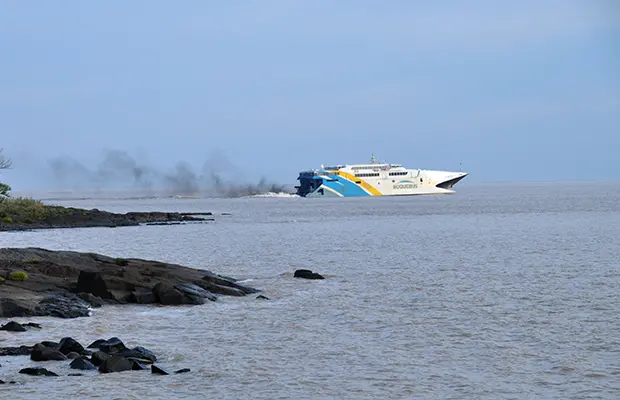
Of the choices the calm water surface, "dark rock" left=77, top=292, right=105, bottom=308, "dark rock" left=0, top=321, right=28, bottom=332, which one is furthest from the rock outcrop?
"dark rock" left=77, top=292, right=105, bottom=308

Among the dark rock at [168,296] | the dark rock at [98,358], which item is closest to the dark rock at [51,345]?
the dark rock at [98,358]

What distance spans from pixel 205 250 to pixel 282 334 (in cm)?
3222

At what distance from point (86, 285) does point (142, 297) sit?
160cm

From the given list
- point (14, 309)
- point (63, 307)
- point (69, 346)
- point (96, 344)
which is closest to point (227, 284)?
point (63, 307)

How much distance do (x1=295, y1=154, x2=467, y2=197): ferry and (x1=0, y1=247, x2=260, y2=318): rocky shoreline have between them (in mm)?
128838

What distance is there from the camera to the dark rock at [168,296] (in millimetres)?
28500

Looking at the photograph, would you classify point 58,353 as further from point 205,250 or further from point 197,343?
point 205,250

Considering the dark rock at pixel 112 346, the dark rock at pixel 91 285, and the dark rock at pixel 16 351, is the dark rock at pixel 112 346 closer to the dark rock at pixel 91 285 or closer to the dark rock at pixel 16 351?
the dark rock at pixel 16 351

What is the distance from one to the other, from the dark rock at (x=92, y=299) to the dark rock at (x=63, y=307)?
0.71 ft

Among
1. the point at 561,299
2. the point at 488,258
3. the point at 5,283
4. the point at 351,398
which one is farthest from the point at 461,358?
the point at 488,258

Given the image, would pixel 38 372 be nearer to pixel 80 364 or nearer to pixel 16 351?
pixel 80 364

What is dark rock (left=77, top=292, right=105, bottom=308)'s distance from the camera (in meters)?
27.0

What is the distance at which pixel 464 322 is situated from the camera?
25125mm

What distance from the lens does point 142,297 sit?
28.5 meters
